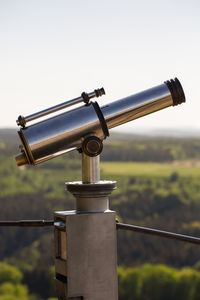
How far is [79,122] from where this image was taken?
7.59 feet

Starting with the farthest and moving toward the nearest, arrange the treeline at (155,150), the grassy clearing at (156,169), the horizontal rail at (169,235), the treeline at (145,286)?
the grassy clearing at (156,169), the treeline at (155,150), the treeline at (145,286), the horizontal rail at (169,235)

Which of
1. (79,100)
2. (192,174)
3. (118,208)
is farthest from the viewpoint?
(192,174)

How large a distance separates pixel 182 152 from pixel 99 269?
58985mm

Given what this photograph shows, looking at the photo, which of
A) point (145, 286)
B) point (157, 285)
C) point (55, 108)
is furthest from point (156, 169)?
point (55, 108)

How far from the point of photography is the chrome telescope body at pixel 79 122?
7.59 ft

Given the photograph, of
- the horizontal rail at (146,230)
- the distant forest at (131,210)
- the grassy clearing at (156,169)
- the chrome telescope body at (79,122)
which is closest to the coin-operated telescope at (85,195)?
the chrome telescope body at (79,122)

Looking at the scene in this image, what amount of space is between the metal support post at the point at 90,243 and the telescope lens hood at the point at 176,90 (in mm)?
445

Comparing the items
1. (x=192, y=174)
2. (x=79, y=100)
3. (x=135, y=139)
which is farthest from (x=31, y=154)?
(x=192, y=174)

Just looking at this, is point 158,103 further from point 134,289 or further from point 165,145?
point 165,145

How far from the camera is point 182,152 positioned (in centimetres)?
6056

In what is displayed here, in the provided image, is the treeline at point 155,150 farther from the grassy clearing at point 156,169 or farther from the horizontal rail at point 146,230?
the horizontal rail at point 146,230

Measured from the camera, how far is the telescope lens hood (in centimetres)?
242

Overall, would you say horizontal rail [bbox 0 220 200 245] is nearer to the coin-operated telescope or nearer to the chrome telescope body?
the coin-operated telescope

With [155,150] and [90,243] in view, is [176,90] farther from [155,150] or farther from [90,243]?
[155,150]
